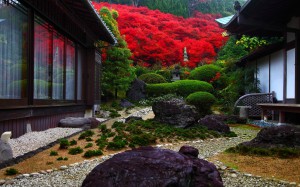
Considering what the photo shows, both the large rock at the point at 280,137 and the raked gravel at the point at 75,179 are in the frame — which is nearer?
the raked gravel at the point at 75,179

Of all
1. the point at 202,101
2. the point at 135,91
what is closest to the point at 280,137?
the point at 202,101

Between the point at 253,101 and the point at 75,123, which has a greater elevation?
the point at 253,101

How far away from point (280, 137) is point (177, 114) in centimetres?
403

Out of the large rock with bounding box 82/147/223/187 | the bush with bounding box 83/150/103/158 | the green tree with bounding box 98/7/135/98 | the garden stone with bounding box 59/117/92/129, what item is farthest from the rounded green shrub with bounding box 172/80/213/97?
the large rock with bounding box 82/147/223/187

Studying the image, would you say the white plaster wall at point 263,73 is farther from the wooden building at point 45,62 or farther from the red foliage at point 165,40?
the red foliage at point 165,40

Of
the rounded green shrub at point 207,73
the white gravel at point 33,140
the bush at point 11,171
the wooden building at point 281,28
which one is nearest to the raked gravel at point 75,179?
the bush at point 11,171

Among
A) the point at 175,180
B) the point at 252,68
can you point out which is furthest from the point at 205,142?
the point at 252,68

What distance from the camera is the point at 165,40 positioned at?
25562 mm

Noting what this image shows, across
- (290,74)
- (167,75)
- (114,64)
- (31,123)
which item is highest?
(114,64)

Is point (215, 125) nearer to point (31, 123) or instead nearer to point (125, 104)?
point (31, 123)

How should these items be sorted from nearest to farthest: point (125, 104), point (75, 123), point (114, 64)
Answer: point (75, 123) → point (114, 64) → point (125, 104)

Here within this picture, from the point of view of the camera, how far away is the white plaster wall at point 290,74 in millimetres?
10391

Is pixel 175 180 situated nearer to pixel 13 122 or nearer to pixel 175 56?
pixel 13 122

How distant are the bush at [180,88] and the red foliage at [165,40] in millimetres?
4842
